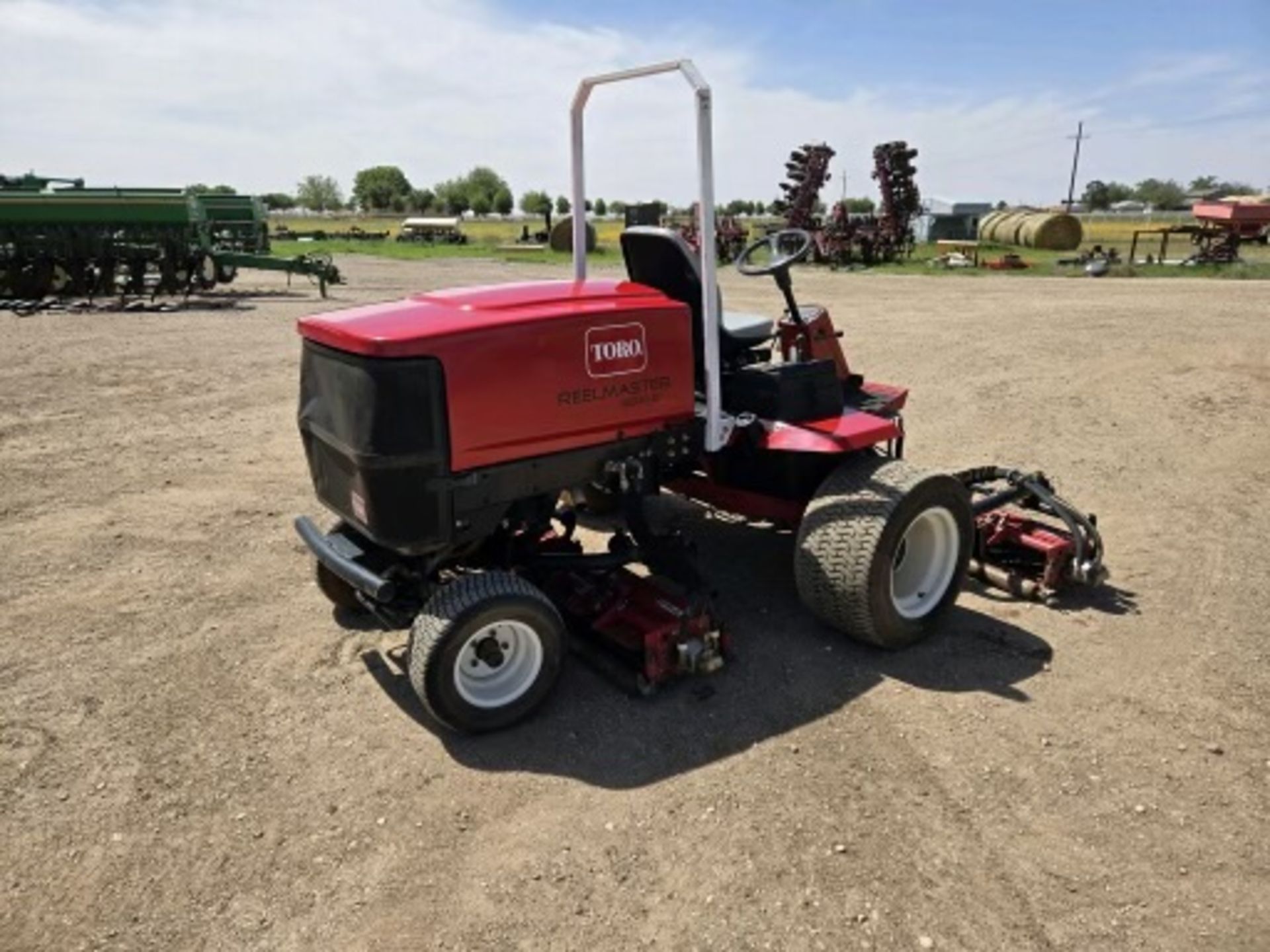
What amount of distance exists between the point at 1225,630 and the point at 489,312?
3569 millimetres

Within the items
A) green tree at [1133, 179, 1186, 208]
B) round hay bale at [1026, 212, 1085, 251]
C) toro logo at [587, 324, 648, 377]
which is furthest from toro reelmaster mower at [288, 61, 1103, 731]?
green tree at [1133, 179, 1186, 208]

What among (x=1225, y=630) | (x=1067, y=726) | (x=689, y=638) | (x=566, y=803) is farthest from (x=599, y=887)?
(x=1225, y=630)

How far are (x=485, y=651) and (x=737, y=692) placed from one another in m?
1.05

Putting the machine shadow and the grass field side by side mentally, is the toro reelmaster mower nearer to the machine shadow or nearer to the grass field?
the machine shadow

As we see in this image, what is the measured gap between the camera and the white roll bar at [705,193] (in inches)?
137

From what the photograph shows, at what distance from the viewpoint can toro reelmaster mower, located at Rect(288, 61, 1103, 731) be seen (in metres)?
3.31

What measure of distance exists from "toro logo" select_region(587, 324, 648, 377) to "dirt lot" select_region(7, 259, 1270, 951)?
1.31 m

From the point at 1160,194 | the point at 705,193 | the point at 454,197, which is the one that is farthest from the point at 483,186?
the point at 705,193

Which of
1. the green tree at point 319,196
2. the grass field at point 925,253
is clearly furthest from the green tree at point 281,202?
the grass field at point 925,253

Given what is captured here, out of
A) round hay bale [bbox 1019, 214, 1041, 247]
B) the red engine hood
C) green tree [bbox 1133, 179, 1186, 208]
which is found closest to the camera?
the red engine hood

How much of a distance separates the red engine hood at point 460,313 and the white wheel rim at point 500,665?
108 cm

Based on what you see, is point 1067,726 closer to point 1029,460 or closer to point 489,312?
point 489,312

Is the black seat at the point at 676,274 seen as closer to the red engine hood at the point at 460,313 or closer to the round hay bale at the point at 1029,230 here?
the red engine hood at the point at 460,313

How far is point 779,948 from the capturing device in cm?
251
